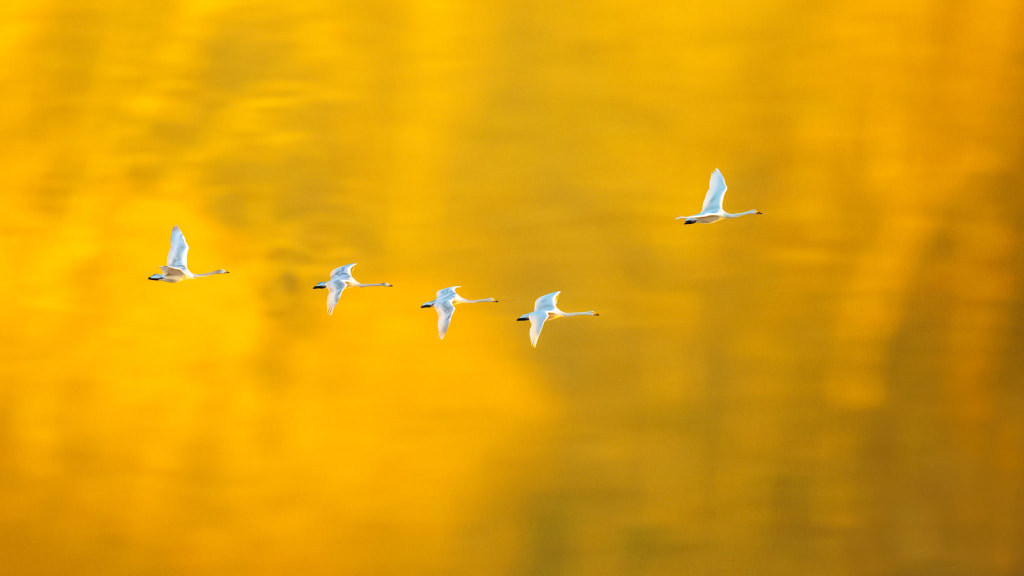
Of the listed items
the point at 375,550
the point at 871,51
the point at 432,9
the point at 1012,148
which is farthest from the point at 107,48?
the point at 1012,148

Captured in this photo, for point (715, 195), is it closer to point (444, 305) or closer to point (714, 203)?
point (714, 203)

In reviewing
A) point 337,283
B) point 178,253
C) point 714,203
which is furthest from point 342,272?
point 714,203

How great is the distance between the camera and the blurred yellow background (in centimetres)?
901

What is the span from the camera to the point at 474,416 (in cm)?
918

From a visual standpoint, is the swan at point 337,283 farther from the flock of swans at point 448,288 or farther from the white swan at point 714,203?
the white swan at point 714,203

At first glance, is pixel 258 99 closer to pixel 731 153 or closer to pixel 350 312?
pixel 350 312

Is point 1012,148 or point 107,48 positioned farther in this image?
point 107,48

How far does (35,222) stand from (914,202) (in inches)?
263

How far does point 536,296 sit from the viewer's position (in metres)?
9.17

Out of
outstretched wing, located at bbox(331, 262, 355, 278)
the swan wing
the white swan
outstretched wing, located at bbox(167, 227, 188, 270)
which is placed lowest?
the swan wing

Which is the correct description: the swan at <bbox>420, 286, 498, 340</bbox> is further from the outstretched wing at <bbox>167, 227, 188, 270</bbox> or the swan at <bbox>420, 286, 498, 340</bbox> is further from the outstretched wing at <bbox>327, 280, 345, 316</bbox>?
the outstretched wing at <bbox>167, 227, 188, 270</bbox>

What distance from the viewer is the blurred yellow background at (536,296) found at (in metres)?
9.01

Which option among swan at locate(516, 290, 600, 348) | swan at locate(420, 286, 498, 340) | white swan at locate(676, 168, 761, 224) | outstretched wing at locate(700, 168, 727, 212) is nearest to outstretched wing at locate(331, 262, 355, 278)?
swan at locate(420, 286, 498, 340)

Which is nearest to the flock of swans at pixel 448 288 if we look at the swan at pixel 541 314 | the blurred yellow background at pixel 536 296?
the swan at pixel 541 314
